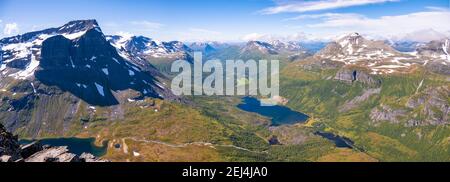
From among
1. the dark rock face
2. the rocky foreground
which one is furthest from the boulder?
the dark rock face

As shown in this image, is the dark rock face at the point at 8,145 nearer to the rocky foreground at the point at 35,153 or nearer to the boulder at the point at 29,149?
the rocky foreground at the point at 35,153

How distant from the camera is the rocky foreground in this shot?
70.5 m

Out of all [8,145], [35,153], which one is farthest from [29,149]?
[8,145]

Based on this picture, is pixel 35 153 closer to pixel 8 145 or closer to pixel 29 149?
pixel 29 149

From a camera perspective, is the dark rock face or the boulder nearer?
the dark rock face

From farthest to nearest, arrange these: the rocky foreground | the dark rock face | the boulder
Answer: the boulder < the dark rock face < the rocky foreground

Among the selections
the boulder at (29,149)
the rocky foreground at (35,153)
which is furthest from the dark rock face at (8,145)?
the boulder at (29,149)

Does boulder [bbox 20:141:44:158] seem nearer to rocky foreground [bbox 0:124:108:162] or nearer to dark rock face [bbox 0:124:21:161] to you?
rocky foreground [bbox 0:124:108:162]

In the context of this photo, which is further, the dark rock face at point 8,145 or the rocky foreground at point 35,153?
the dark rock face at point 8,145

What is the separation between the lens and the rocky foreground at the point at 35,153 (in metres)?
70.5

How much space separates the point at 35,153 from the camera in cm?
8162

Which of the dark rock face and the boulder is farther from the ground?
the dark rock face

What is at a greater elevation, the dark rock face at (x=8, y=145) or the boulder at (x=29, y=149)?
the dark rock face at (x=8, y=145)

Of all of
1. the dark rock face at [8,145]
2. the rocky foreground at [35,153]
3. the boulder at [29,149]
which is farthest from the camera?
the boulder at [29,149]
